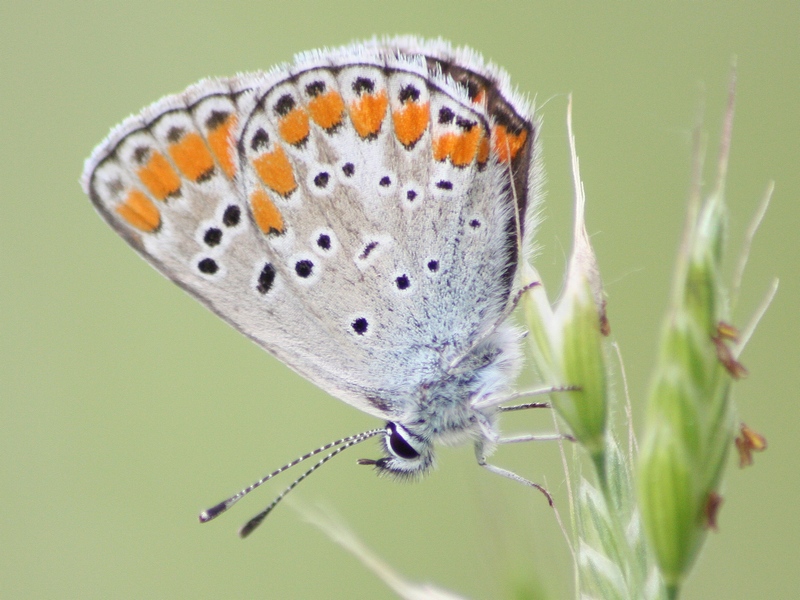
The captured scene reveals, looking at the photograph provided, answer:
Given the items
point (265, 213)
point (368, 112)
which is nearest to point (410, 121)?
point (368, 112)

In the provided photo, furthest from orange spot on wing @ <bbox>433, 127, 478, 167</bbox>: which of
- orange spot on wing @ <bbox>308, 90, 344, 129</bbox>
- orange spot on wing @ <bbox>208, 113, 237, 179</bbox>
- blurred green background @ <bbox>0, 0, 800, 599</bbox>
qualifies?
blurred green background @ <bbox>0, 0, 800, 599</bbox>

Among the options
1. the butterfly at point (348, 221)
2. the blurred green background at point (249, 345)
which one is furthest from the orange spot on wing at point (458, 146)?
the blurred green background at point (249, 345)

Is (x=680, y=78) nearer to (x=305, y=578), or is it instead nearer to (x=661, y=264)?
Answer: (x=661, y=264)

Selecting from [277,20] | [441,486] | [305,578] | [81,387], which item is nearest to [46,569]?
[81,387]

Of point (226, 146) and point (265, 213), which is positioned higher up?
point (226, 146)

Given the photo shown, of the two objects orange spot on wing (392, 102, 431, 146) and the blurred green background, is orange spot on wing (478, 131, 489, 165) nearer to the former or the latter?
orange spot on wing (392, 102, 431, 146)

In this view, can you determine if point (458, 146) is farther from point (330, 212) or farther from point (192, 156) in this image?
point (192, 156)
